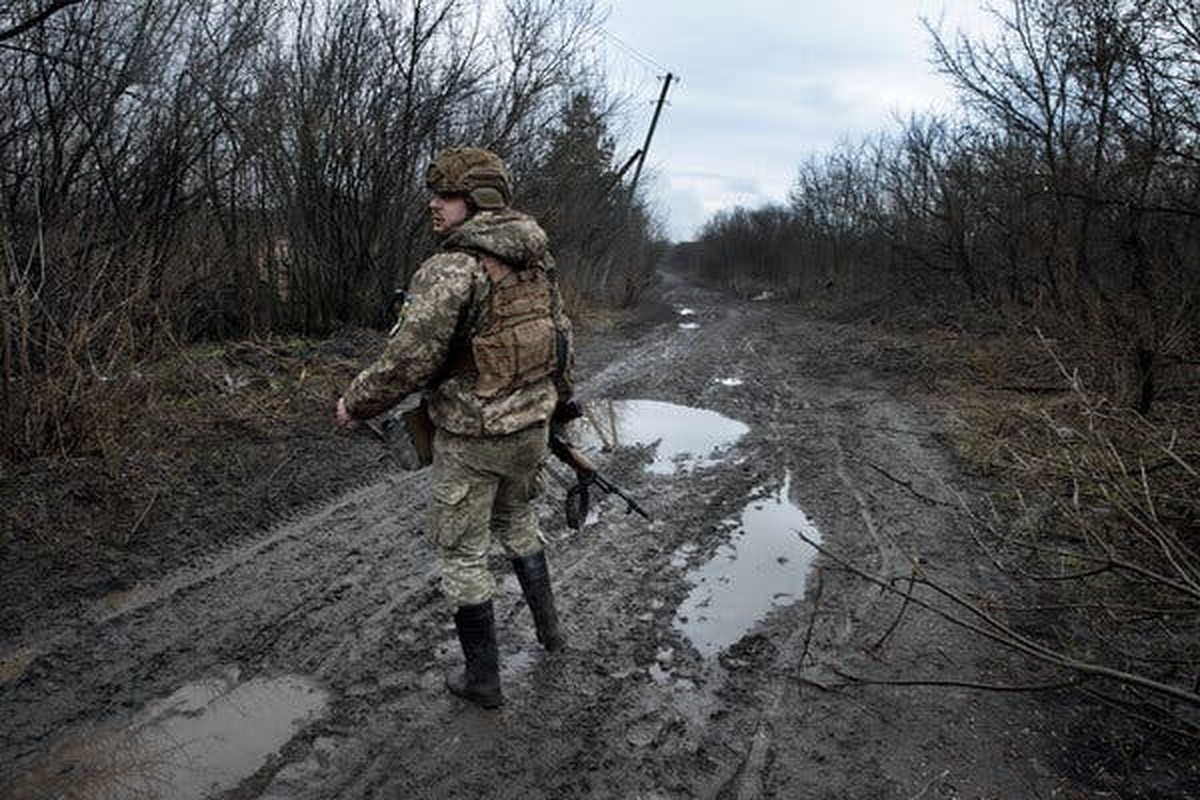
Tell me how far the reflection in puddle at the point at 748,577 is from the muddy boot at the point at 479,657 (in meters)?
1.01

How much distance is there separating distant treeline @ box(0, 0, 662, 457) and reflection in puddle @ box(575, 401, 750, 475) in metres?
3.86

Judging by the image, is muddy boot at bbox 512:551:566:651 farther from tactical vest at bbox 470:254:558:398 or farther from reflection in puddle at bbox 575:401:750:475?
A: reflection in puddle at bbox 575:401:750:475

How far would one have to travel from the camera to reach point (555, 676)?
132 inches

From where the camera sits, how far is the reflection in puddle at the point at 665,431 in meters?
6.87

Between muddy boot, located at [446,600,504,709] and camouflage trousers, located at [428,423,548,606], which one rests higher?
camouflage trousers, located at [428,423,548,606]

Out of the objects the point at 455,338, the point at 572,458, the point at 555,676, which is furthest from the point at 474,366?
the point at 555,676

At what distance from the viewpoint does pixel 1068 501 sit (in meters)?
5.34

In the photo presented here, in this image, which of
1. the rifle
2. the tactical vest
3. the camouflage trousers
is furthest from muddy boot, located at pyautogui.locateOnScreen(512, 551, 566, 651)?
the tactical vest

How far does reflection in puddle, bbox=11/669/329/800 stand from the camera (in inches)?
102

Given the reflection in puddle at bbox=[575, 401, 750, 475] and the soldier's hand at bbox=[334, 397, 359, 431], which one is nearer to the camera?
the soldier's hand at bbox=[334, 397, 359, 431]

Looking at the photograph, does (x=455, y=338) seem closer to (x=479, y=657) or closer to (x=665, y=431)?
(x=479, y=657)

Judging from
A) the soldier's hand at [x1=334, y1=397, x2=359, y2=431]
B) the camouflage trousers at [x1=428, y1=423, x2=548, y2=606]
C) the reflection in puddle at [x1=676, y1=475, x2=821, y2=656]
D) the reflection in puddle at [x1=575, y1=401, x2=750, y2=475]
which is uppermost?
the soldier's hand at [x1=334, y1=397, x2=359, y2=431]

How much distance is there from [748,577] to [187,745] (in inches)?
112

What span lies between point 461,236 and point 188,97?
6994 mm
